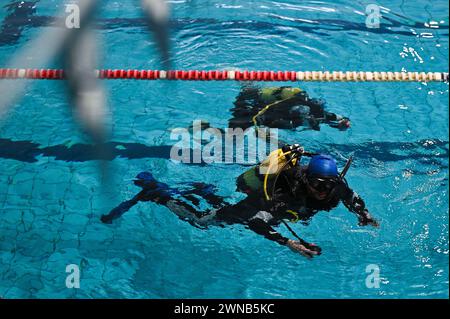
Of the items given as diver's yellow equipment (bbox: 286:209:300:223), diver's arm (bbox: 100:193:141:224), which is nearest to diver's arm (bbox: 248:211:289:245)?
diver's yellow equipment (bbox: 286:209:300:223)

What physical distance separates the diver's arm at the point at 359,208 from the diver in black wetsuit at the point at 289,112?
1.48m

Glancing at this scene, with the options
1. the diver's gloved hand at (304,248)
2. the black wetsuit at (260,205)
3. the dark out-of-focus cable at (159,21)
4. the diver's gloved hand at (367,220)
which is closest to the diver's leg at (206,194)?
the black wetsuit at (260,205)

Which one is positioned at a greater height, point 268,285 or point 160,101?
point 160,101

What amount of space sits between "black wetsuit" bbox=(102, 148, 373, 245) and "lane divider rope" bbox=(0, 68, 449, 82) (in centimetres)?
160

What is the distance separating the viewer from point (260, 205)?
4.69m

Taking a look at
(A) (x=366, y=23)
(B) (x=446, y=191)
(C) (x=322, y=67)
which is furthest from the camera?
(A) (x=366, y=23)

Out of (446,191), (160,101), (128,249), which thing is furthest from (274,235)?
(160,101)

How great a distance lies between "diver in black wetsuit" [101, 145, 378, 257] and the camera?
431 cm

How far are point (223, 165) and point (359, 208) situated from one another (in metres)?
1.57

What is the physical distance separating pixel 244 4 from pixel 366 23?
1715 millimetres

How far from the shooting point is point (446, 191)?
557 centimetres

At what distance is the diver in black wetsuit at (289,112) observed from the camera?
603 cm

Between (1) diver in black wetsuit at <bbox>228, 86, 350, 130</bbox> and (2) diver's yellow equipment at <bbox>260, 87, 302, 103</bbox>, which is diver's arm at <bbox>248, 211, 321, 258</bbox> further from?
(2) diver's yellow equipment at <bbox>260, 87, 302, 103</bbox>

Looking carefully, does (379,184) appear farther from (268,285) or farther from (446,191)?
(268,285)
